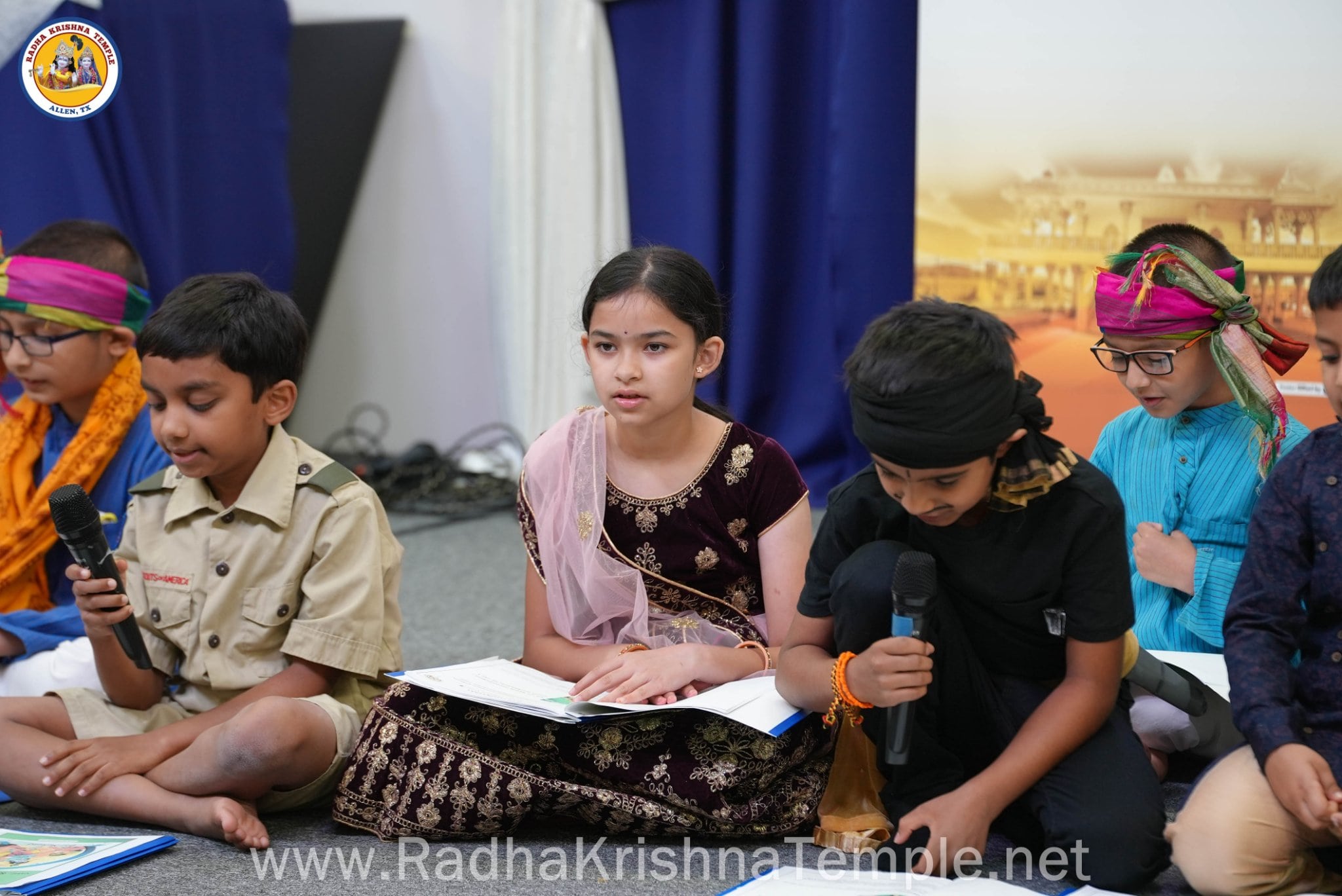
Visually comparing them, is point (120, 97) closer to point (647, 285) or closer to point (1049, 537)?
point (647, 285)

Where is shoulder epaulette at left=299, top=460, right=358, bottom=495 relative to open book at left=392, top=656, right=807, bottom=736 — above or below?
above

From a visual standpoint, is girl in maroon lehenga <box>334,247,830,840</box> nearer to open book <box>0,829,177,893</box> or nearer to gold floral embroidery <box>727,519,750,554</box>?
gold floral embroidery <box>727,519,750,554</box>

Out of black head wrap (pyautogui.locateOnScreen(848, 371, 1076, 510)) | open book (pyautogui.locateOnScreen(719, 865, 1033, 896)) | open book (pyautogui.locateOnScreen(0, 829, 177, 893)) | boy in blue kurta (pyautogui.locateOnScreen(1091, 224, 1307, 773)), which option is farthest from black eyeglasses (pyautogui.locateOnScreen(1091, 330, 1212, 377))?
open book (pyautogui.locateOnScreen(0, 829, 177, 893))

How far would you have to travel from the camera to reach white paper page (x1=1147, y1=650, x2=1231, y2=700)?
159 cm

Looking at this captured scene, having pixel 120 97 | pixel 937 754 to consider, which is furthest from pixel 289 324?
pixel 120 97

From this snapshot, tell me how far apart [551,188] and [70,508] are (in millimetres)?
2668

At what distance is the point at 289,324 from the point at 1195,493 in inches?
49.9

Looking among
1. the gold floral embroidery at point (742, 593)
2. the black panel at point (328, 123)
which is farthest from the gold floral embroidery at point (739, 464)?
the black panel at point (328, 123)

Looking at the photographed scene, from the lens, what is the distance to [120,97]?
3047 millimetres

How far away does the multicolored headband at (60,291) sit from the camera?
1.89 m

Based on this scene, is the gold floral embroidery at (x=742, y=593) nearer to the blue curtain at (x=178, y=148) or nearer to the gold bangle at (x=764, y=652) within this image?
the gold bangle at (x=764, y=652)

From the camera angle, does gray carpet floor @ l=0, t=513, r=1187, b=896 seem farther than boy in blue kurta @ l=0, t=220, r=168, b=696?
No

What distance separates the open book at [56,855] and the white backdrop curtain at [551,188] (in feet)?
8.06

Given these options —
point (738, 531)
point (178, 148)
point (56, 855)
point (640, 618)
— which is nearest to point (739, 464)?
point (738, 531)
